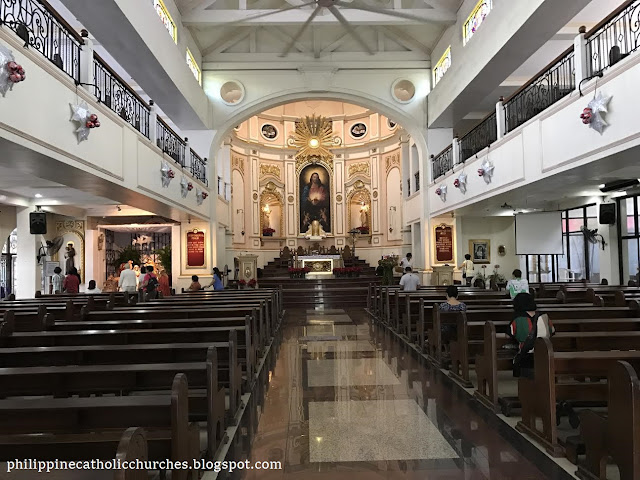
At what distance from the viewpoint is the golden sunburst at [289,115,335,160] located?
91.1 ft

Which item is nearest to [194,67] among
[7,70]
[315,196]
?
[315,196]

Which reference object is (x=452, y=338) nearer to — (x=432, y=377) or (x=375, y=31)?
(x=432, y=377)

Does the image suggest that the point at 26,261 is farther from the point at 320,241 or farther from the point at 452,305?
the point at 320,241

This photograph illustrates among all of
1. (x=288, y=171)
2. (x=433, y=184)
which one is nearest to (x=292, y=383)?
(x=433, y=184)

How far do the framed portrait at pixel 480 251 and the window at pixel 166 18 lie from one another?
40.1 ft

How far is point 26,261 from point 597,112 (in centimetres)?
1439

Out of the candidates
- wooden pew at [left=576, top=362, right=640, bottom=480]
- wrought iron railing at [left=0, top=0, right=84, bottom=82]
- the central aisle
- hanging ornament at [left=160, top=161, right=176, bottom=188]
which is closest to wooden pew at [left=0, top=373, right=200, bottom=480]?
the central aisle

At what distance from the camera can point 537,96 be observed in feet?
34.8

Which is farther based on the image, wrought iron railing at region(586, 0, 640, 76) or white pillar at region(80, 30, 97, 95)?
white pillar at region(80, 30, 97, 95)

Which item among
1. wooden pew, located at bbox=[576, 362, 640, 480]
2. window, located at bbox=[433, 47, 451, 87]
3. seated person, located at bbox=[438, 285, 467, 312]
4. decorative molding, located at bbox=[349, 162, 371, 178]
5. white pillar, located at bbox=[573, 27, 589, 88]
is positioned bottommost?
wooden pew, located at bbox=[576, 362, 640, 480]

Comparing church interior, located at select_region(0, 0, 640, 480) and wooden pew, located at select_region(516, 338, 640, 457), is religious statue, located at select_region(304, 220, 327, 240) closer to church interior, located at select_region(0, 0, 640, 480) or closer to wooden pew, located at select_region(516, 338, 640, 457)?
church interior, located at select_region(0, 0, 640, 480)

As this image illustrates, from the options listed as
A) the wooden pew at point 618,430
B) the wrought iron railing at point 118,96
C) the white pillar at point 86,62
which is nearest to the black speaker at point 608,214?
the wrought iron railing at point 118,96

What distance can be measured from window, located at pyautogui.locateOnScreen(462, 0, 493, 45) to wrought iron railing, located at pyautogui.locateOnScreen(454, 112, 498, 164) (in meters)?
2.69

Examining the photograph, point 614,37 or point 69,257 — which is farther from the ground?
point 614,37
